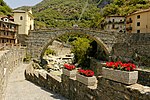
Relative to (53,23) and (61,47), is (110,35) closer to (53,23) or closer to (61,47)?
(61,47)

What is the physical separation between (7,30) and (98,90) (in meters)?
40.3

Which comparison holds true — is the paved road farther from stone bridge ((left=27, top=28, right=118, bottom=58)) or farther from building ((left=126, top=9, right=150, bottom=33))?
building ((left=126, top=9, right=150, bottom=33))

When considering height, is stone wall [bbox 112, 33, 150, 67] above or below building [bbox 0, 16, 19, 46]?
below

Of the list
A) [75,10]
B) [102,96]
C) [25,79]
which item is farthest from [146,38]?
[75,10]

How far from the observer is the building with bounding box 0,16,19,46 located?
1726 inches

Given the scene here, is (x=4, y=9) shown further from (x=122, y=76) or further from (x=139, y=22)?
(x=122, y=76)

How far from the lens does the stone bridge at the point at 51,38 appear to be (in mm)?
40219

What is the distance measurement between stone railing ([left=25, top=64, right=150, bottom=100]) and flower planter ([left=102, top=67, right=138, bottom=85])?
14 centimetres

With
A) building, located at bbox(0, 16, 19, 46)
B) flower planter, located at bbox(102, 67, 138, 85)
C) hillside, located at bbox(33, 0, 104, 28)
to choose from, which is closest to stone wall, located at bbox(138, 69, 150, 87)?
flower planter, located at bbox(102, 67, 138, 85)

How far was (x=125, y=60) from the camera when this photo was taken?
118 feet

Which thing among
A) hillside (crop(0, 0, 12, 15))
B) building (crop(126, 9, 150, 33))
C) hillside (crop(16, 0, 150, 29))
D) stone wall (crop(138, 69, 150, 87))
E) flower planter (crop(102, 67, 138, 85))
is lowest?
stone wall (crop(138, 69, 150, 87))

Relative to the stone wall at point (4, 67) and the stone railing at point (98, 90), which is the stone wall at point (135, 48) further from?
the stone railing at point (98, 90)

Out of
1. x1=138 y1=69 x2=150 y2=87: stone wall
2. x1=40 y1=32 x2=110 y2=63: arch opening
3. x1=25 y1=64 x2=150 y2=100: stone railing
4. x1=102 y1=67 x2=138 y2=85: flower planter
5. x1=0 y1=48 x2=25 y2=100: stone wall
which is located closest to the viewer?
x1=25 y1=64 x2=150 y2=100: stone railing

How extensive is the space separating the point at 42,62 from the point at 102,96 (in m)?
33.6
